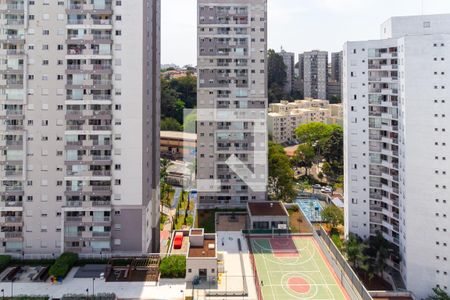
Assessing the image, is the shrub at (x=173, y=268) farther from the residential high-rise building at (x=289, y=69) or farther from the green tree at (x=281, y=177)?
the residential high-rise building at (x=289, y=69)

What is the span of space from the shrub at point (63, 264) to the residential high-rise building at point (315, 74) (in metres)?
103

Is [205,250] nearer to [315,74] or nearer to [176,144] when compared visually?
[176,144]

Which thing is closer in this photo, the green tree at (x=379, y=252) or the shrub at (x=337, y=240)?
the green tree at (x=379, y=252)

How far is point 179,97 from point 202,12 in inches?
1458

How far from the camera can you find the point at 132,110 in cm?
3100

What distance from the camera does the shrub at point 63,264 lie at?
2789 cm

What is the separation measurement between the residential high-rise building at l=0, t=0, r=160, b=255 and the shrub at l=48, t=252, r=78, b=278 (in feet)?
3.76

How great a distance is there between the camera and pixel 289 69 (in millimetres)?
124000

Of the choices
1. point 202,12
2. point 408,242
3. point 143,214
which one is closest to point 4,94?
point 143,214

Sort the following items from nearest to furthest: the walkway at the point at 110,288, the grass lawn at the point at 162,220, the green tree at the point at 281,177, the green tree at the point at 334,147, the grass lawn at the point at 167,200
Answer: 1. the walkway at the point at 110,288
2. the grass lawn at the point at 162,220
3. the green tree at the point at 281,177
4. the grass lawn at the point at 167,200
5. the green tree at the point at 334,147

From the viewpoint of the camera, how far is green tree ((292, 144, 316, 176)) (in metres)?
71.1

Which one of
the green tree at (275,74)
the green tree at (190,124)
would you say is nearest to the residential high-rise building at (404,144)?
Answer: the green tree at (190,124)

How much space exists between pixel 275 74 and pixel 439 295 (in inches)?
3488

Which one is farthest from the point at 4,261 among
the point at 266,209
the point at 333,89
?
the point at 333,89
